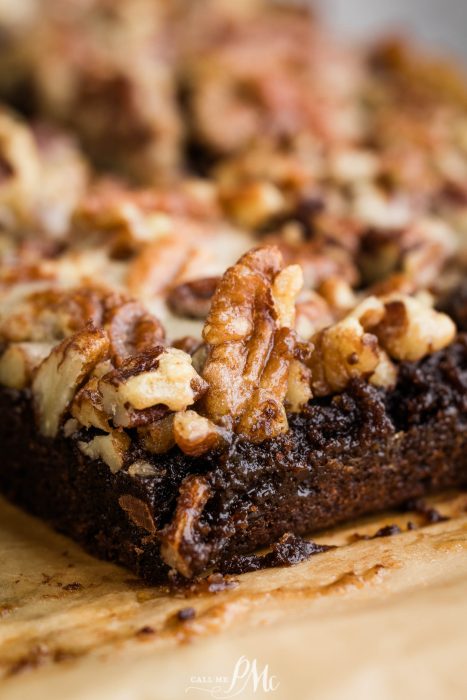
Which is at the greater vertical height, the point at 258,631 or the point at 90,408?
the point at 90,408

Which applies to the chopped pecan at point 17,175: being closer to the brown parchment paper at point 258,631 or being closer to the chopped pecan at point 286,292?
the chopped pecan at point 286,292

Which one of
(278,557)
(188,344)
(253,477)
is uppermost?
(188,344)

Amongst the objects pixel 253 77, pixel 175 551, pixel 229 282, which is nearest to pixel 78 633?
pixel 175 551

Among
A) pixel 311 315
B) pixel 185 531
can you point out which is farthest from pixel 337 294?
pixel 185 531

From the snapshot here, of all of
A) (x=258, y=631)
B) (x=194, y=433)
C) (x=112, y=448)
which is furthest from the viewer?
(x=112, y=448)

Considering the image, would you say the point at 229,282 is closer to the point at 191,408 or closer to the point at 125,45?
the point at 191,408

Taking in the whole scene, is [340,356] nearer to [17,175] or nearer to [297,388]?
Result: [297,388]

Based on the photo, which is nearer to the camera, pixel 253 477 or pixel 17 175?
pixel 253 477
